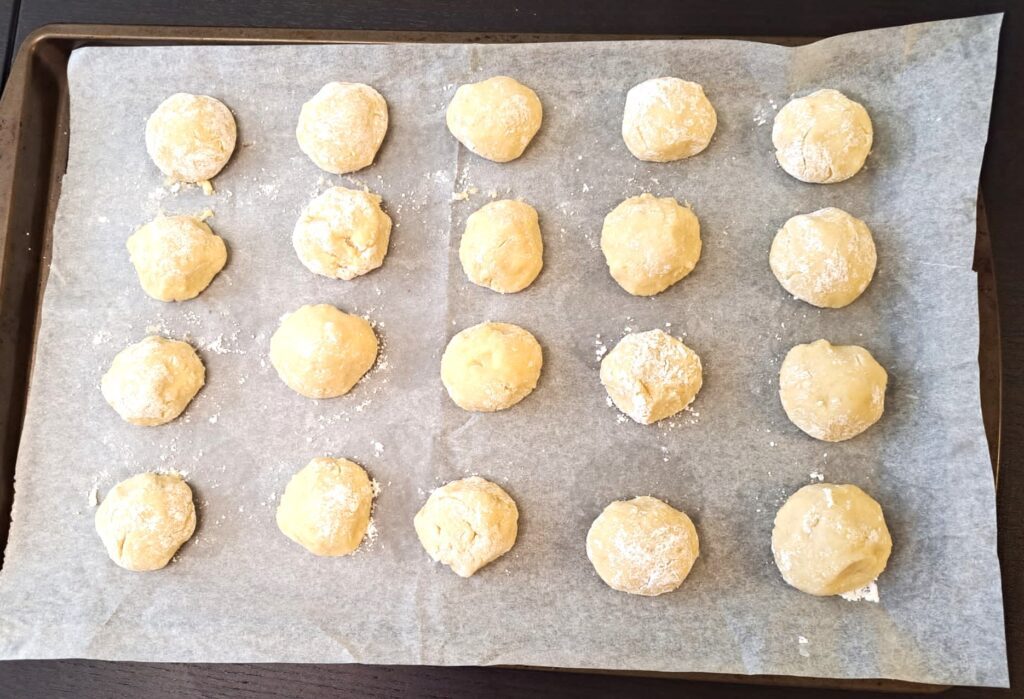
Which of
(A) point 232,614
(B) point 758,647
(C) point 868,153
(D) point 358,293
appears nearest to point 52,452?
→ (A) point 232,614

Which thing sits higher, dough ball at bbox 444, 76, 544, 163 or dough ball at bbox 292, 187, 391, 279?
dough ball at bbox 444, 76, 544, 163

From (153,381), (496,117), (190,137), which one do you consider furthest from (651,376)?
(190,137)

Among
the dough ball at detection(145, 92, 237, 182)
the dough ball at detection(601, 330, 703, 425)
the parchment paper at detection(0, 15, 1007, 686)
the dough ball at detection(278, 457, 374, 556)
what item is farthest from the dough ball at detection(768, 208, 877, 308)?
the dough ball at detection(145, 92, 237, 182)

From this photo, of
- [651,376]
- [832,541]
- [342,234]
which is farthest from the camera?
[342,234]

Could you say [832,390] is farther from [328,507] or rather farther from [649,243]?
[328,507]

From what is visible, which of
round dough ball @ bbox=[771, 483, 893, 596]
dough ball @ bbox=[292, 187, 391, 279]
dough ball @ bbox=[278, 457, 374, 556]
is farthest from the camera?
dough ball @ bbox=[292, 187, 391, 279]

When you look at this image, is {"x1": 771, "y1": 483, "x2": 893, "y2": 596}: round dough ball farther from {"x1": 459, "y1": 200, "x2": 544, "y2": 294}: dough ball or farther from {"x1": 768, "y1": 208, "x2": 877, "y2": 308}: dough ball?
{"x1": 459, "y1": 200, "x2": 544, "y2": 294}: dough ball

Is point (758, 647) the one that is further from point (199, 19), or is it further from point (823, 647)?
point (199, 19)
